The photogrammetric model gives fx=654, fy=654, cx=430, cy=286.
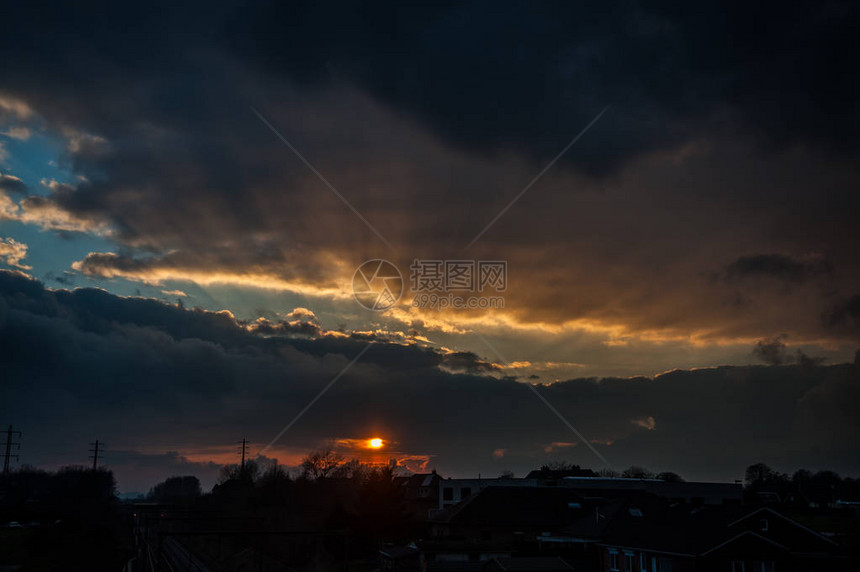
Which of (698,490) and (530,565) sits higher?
(698,490)

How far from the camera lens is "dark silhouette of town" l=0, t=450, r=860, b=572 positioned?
5016 cm

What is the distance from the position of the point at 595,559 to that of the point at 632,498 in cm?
1776

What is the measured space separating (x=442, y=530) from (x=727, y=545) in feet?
138

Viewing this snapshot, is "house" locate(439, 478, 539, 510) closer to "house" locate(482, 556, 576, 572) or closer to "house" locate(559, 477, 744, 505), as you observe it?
"house" locate(559, 477, 744, 505)

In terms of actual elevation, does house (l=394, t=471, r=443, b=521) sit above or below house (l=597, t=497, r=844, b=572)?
below

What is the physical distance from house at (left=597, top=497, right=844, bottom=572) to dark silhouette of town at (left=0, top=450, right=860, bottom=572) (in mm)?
101

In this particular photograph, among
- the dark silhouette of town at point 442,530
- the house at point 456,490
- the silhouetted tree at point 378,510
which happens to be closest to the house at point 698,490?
the dark silhouette of town at point 442,530

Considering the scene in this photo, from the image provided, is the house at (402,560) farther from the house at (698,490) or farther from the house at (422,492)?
the house at (698,490)

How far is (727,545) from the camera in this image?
158ft

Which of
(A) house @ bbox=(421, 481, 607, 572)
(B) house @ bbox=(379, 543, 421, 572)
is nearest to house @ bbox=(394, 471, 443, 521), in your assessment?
(A) house @ bbox=(421, 481, 607, 572)

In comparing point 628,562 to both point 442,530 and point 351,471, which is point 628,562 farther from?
point 351,471

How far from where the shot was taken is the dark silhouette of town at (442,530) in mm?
50156

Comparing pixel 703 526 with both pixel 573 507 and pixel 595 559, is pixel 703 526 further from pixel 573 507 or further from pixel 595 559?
pixel 573 507

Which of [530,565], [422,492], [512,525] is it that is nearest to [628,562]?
[530,565]
